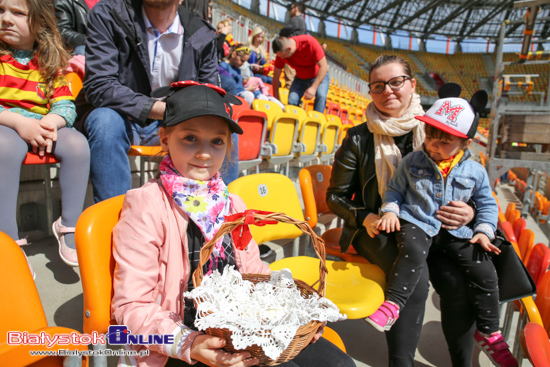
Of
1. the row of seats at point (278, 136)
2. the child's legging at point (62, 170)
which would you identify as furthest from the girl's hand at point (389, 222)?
the row of seats at point (278, 136)

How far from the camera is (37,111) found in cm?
163

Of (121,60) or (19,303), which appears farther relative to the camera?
(121,60)

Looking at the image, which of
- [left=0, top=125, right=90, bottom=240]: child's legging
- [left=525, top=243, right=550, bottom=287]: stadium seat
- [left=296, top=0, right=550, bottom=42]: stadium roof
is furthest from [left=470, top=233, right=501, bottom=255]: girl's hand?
[left=296, top=0, right=550, bottom=42]: stadium roof

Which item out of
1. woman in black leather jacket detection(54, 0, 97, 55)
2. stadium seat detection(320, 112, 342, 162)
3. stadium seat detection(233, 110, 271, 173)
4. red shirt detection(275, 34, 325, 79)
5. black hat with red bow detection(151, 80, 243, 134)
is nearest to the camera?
black hat with red bow detection(151, 80, 243, 134)

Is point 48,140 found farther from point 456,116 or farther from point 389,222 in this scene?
point 456,116

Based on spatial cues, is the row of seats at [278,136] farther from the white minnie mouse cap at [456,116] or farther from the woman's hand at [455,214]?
the woman's hand at [455,214]

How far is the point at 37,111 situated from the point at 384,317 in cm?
180

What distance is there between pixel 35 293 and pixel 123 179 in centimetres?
85

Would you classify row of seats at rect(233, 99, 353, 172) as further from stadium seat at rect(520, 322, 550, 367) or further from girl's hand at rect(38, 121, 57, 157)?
stadium seat at rect(520, 322, 550, 367)

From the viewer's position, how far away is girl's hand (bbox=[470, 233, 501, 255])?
1447 mm

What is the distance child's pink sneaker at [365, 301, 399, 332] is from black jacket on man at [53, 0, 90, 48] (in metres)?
2.56

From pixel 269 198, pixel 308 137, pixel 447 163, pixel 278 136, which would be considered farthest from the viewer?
pixel 308 137

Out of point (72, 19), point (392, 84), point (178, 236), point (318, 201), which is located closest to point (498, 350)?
point (318, 201)

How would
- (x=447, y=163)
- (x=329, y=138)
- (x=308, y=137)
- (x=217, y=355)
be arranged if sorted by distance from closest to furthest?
(x=217, y=355) → (x=447, y=163) → (x=308, y=137) → (x=329, y=138)
